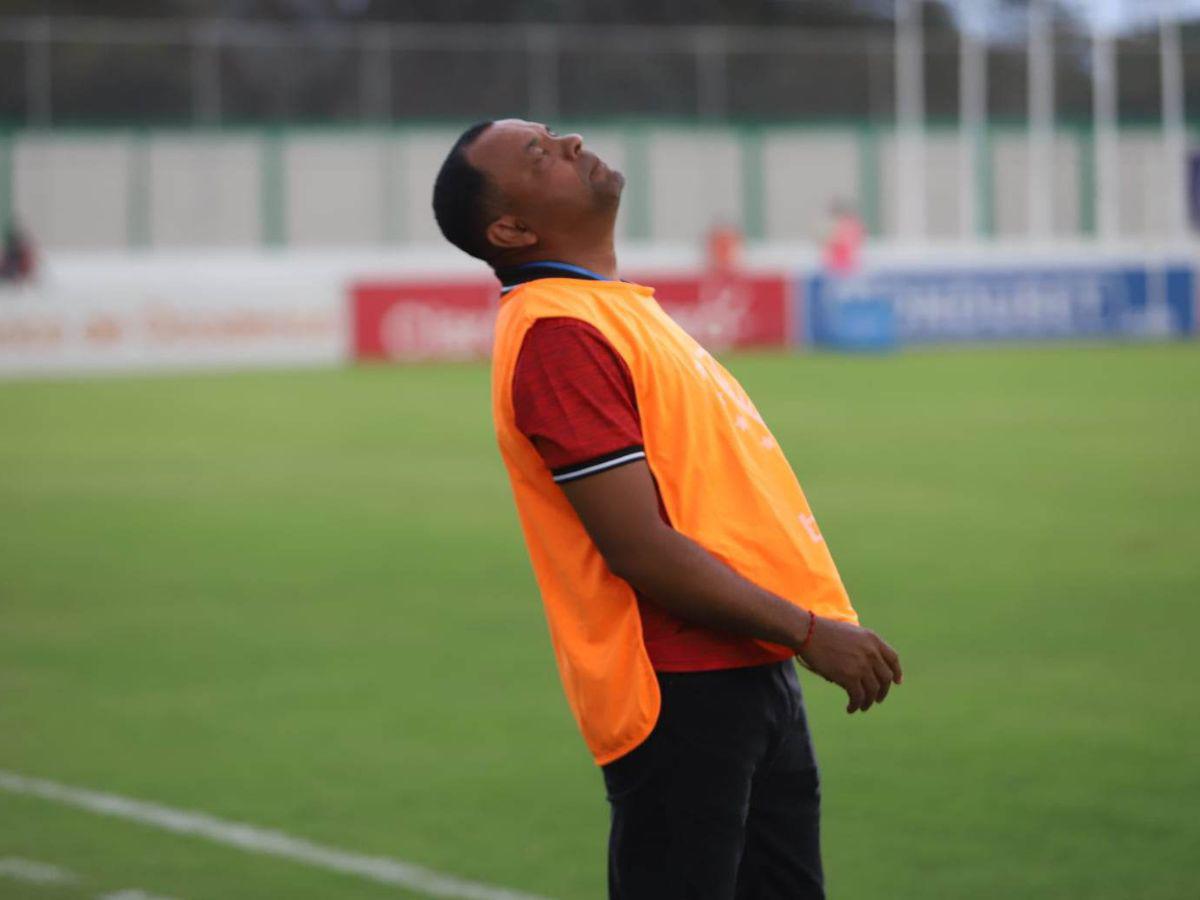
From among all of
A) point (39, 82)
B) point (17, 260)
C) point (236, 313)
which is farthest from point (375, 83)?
point (236, 313)

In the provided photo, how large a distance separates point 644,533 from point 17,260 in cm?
2888

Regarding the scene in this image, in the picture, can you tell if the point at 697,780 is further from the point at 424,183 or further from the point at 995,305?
the point at 424,183

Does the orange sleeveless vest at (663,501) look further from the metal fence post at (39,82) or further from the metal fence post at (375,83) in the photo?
the metal fence post at (375,83)

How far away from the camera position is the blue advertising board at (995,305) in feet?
102

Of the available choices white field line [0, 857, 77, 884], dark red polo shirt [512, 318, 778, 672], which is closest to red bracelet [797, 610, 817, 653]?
dark red polo shirt [512, 318, 778, 672]

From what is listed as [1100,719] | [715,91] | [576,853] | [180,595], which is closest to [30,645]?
[180,595]

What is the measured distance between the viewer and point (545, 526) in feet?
11.7

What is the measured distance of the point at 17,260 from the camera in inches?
1206

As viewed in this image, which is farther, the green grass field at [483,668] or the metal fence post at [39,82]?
the metal fence post at [39,82]

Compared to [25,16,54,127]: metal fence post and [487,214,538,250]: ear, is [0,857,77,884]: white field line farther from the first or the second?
[25,16,54,127]: metal fence post

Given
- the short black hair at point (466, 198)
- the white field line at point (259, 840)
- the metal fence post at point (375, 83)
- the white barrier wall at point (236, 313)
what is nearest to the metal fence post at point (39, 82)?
the white barrier wall at point (236, 313)

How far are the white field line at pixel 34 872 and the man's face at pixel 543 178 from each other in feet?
10.3

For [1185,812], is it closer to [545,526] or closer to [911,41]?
[545,526]

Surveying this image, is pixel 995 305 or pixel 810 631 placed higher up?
pixel 995 305
